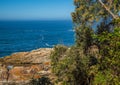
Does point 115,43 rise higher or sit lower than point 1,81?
higher

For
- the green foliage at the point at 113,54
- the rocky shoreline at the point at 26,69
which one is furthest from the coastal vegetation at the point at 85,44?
the rocky shoreline at the point at 26,69

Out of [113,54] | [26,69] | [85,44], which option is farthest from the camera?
[26,69]

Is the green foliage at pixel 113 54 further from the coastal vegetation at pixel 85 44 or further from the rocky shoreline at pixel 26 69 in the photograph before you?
the rocky shoreline at pixel 26 69

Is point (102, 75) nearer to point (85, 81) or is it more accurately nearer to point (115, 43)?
point (115, 43)

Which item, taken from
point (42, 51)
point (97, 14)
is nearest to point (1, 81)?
point (42, 51)

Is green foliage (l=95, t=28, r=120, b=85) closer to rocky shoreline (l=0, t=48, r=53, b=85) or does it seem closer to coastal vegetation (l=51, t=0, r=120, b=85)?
coastal vegetation (l=51, t=0, r=120, b=85)

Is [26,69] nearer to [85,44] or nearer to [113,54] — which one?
[85,44]

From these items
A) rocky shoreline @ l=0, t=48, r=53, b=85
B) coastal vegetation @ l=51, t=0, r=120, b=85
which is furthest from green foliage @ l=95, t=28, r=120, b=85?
rocky shoreline @ l=0, t=48, r=53, b=85

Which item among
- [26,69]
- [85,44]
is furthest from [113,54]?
[26,69]

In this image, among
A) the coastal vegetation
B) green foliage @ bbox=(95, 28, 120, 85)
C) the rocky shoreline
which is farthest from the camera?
the rocky shoreline

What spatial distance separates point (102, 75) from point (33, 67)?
39911 millimetres

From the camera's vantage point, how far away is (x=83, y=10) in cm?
2809

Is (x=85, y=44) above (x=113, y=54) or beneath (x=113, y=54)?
above

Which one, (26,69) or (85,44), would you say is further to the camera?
(26,69)
